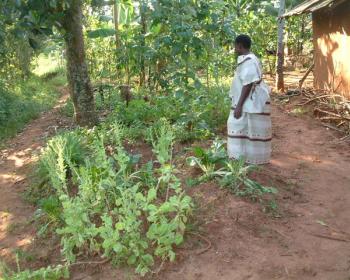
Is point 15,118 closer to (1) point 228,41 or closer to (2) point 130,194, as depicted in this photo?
(1) point 228,41

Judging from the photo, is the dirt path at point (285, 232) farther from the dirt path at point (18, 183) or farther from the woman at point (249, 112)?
the dirt path at point (18, 183)

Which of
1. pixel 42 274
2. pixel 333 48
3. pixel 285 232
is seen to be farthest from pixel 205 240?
pixel 333 48

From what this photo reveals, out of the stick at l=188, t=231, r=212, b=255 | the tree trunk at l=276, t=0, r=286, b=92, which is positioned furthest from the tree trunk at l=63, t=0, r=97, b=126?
the tree trunk at l=276, t=0, r=286, b=92

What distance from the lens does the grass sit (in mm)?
9156

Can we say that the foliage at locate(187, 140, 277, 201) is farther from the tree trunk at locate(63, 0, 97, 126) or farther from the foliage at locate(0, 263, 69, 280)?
the tree trunk at locate(63, 0, 97, 126)

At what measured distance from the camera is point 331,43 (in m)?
8.44

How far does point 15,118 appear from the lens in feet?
31.3

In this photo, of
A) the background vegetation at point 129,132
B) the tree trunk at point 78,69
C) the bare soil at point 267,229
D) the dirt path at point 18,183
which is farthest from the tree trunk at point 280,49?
the dirt path at point 18,183

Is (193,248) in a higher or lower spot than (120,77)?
lower

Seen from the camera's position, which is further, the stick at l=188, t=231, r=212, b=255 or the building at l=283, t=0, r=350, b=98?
the building at l=283, t=0, r=350, b=98

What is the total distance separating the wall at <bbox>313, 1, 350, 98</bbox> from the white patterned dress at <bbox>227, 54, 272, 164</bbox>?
3493 millimetres

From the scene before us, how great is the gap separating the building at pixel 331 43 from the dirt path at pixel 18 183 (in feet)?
18.1

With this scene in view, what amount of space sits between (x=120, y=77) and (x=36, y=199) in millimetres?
5476

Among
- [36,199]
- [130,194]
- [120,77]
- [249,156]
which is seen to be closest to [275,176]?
[249,156]
